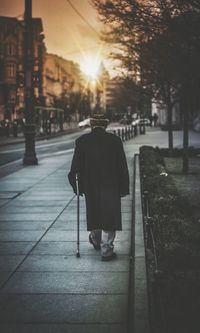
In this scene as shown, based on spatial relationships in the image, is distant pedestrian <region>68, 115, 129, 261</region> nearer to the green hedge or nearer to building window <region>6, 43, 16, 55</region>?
the green hedge

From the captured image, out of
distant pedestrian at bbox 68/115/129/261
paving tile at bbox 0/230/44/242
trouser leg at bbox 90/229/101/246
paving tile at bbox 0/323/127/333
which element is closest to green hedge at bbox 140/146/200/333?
paving tile at bbox 0/323/127/333

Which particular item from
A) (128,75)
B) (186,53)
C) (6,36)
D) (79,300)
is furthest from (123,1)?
(6,36)

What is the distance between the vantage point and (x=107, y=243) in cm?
592

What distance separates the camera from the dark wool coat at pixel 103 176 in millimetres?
5910

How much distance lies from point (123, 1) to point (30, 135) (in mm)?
9928

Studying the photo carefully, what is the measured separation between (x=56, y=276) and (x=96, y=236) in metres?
1.08

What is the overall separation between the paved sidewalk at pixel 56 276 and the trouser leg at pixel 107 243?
12cm

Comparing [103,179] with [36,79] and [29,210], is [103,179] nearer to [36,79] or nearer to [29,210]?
[29,210]

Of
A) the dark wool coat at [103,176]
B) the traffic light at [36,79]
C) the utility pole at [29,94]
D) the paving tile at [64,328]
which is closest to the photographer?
the paving tile at [64,328]

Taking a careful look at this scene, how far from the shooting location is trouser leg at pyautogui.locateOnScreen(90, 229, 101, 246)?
630 centimetres

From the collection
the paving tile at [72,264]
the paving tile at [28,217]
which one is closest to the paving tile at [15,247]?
the paving tile at [72,264]

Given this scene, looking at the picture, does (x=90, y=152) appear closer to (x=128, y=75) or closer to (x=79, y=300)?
(x=79, y=300)

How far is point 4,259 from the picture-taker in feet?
19.9

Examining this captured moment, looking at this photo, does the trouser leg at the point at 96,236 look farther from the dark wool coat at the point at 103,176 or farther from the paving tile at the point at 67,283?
the paving tile at the point at 67,283
